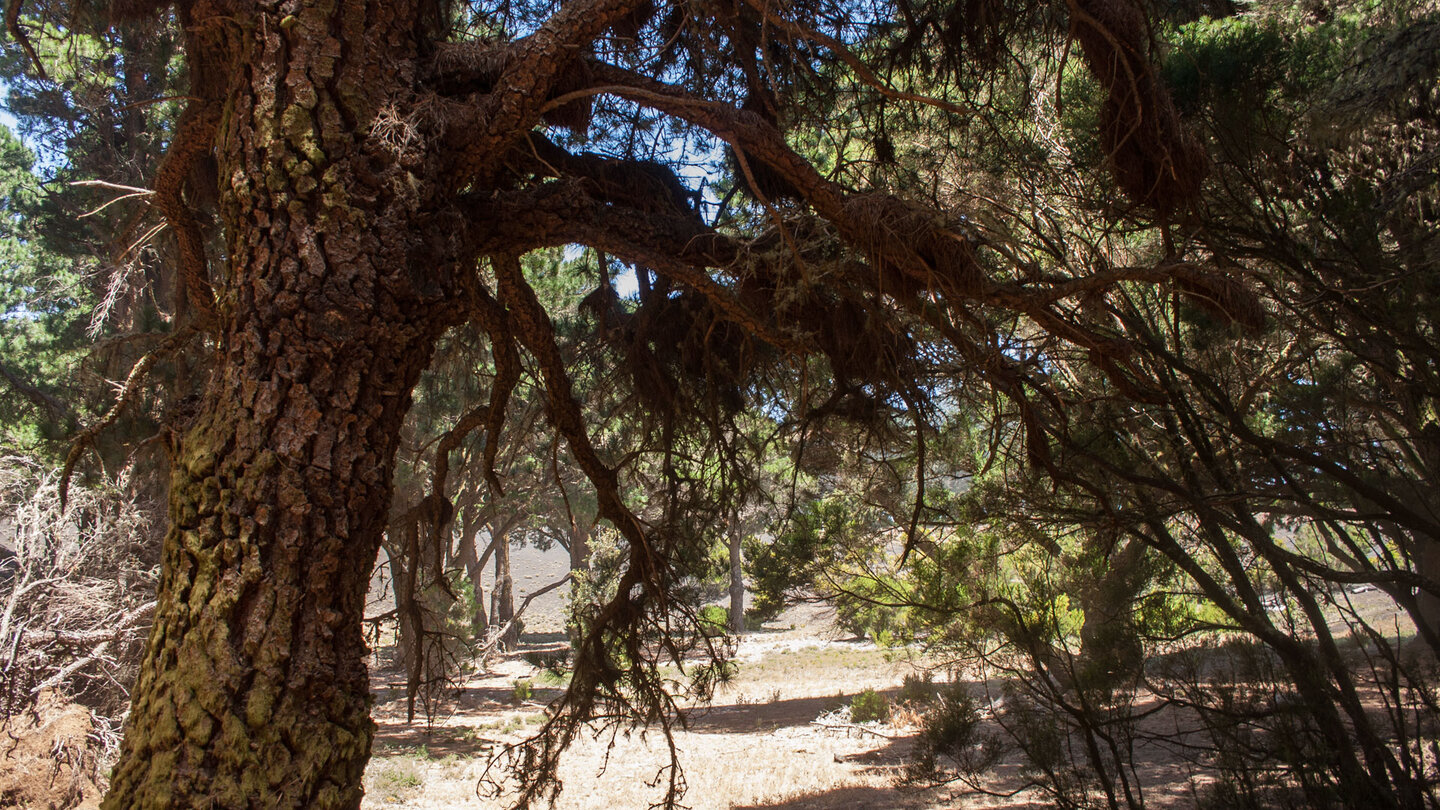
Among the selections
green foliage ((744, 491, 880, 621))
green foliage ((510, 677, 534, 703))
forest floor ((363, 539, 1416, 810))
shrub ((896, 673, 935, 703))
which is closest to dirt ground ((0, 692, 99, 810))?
forest floor ((363, 539, 1416, 810))

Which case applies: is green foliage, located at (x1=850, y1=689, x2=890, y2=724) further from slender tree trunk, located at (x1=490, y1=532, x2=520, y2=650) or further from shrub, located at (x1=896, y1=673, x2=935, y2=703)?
slender tree trunk, located at (x1=490, y1=532, x2=520, y2=650)

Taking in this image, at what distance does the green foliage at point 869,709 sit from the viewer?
10.9 m

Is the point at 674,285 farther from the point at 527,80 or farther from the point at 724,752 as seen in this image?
the point at 724,752

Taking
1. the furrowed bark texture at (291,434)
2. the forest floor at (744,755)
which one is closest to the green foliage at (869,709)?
the forest floor at (744,755)

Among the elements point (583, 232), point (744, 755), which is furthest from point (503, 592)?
point (583, 232)

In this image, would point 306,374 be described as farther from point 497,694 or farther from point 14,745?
point 497,694

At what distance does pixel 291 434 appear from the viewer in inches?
91.1

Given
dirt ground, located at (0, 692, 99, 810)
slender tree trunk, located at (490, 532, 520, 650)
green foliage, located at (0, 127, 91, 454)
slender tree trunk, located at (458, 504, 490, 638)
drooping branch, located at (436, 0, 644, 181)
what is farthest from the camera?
slender tree trunk, located at (490, 532, 520, 650)

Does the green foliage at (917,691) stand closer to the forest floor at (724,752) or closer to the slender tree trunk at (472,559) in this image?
the forest floor at (724,752)

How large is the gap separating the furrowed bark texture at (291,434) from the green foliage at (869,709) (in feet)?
31.2

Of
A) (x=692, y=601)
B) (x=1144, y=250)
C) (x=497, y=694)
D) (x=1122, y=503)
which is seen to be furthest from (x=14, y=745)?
(x=497, y=694)

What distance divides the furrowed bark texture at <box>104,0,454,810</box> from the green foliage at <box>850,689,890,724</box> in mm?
9518

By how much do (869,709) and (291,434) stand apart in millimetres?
9930

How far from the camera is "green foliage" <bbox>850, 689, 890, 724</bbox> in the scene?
428 inches
